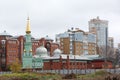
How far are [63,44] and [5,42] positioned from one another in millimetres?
39626

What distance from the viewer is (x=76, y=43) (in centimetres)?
13525

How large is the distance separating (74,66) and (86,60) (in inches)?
200

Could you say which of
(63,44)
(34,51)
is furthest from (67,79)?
(63,44)

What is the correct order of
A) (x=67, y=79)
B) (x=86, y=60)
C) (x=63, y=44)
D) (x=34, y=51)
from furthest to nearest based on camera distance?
(x=63, y=44)
(x=34, y=51)
(x=86, y=60)
(x=67, y=79)

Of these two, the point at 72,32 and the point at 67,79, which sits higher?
the point at 72,32

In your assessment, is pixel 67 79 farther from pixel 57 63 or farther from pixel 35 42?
pixel 35 42

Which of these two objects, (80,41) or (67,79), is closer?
(67,79)

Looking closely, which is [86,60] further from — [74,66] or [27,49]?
[27,49]

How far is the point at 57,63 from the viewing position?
90062 millimetres

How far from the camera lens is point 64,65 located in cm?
8825

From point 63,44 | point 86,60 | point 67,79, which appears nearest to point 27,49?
point 86,60

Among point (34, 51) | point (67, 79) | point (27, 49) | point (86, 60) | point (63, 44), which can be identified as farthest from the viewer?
point (63, 44)

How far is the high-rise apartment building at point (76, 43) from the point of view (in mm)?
132000

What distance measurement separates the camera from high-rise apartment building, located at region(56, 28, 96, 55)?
132 meters
